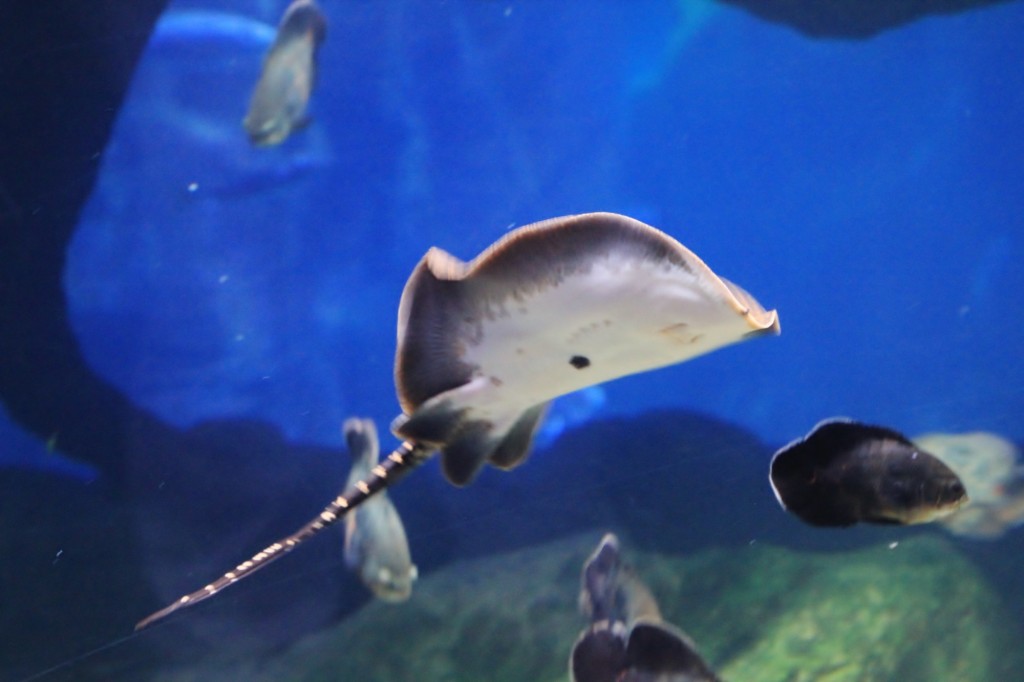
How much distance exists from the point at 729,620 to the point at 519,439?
307 cm

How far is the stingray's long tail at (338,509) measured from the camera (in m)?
1.68

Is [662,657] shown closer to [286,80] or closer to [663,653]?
[663,653]

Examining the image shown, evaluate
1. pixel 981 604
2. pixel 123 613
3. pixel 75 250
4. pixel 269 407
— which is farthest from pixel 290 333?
pixel 981 604

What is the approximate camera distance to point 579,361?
1941mm

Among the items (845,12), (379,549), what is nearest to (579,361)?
(379,549)

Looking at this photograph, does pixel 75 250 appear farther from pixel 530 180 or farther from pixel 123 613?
pixel 530 180

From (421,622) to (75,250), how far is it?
2.91 metres

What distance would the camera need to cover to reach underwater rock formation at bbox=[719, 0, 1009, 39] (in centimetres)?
529

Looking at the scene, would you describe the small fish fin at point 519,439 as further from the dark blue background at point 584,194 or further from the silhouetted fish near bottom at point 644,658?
the dark blue background at point 584,194

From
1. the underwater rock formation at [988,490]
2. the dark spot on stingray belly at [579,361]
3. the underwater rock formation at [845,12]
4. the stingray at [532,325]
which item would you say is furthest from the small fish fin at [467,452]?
the underwater rock formation at [845,12]

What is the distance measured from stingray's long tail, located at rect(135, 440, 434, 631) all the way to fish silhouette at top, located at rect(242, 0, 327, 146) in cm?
236

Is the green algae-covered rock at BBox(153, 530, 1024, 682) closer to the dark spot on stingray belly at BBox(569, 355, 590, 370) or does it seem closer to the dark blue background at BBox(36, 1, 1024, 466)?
the dark blue background at BBox(36, 1, 1024, 466)

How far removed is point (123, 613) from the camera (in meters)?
4.19

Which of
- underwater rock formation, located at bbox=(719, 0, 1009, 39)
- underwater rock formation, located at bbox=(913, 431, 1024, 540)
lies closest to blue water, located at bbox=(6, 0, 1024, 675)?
underwater rock formation, located at bbox=(719, 0, 1009, 39)
